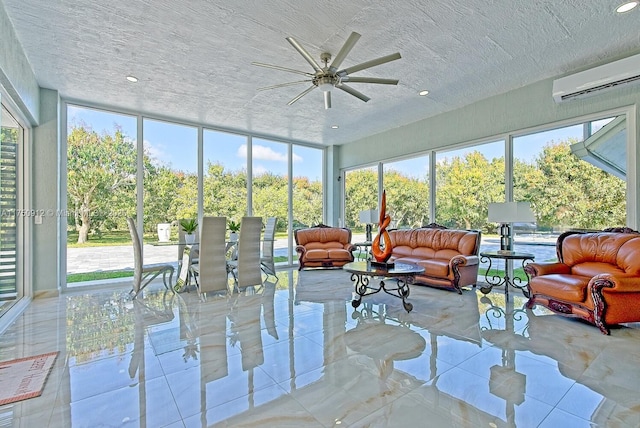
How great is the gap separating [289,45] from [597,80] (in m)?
3.77

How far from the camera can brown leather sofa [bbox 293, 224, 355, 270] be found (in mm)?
6820

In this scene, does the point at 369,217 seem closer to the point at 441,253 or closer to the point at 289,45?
the point at 441,253

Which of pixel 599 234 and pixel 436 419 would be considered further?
pixel 599 234

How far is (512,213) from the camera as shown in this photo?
4.56 metres

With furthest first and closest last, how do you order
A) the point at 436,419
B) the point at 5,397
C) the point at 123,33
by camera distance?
1. the point at 123,33
2. the point at 5,397
3. the point at 436,419

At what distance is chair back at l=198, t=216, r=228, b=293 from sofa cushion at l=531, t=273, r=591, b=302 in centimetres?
419

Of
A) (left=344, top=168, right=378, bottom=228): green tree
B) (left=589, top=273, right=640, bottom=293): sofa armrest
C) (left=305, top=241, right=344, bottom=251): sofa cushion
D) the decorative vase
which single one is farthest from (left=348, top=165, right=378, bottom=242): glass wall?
(left=589, top=273, right=640, bottom=293): sofa armrest

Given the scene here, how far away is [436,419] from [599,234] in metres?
3.77

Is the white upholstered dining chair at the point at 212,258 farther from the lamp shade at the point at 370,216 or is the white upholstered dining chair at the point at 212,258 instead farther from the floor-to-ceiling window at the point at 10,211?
the lamp shade at the point at 370,216

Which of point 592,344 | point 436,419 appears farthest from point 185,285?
point 592,344

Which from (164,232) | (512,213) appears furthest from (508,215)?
(164,232)

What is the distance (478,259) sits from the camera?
17.1 feet

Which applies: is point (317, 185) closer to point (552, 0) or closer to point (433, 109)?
point (433, 109)

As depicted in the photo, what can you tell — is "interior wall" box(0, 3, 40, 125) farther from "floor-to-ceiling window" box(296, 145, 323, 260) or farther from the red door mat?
"floor-to-ceiling window" box(296, 145, 323, 260)
